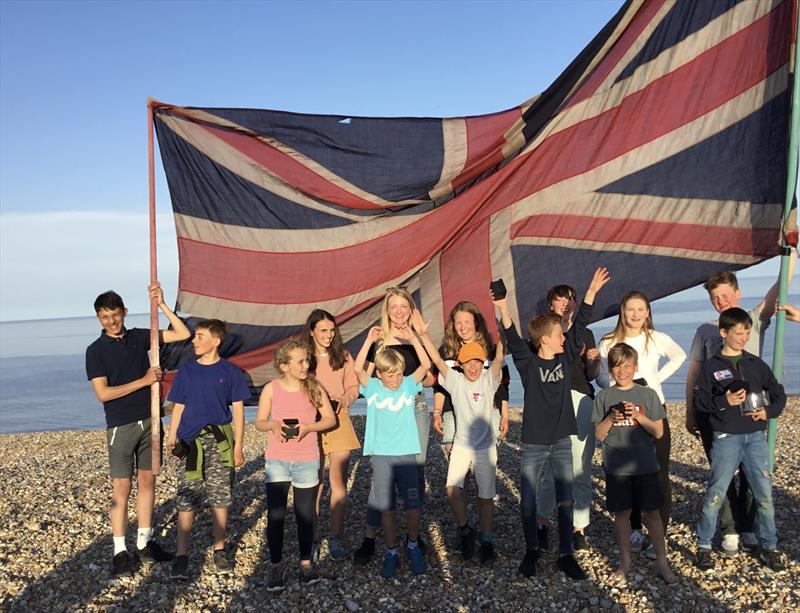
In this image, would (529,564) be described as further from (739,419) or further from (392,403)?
(739,419)

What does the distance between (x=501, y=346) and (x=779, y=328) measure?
6.54 feet

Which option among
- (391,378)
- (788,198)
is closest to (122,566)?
(391,378)

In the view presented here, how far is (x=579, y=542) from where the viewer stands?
5.35 metres

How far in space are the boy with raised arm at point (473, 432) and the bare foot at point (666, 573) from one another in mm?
1207

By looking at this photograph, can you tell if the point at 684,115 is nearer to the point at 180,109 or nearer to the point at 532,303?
the point at 532,303

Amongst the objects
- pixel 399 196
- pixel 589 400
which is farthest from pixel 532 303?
pixel 399 196

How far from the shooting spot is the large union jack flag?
5.27m

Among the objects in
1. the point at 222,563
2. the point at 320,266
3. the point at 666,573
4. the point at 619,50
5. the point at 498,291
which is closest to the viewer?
the point at 666,573

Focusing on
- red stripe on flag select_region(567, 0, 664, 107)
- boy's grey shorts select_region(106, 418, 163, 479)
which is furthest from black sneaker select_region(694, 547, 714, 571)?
boy's grey shorts select_region(106, 418, 163, 479)

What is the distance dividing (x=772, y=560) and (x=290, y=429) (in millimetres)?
3514

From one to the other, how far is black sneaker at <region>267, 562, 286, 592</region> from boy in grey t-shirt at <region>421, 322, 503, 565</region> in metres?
1.35

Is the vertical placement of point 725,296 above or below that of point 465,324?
above

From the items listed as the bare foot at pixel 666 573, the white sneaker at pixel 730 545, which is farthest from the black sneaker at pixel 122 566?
the white sneaker at pixel 730 545

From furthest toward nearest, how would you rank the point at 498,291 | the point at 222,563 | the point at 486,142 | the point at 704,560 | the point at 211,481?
the point at 486,142 → the point at 222,563 → the point at 211,481 → the point at 498,291 → the point at 704,560
